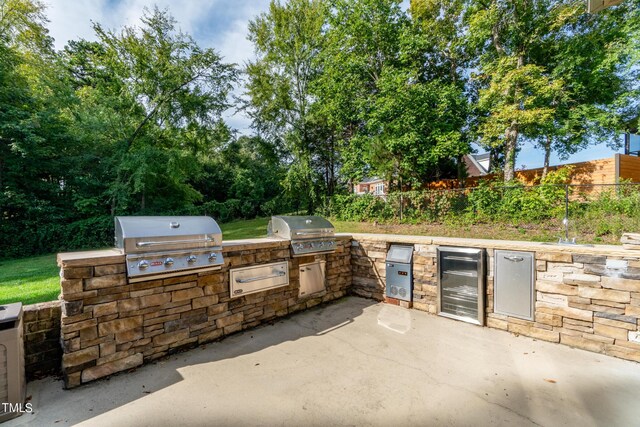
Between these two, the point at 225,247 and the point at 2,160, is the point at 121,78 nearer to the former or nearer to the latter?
the point at 2,160

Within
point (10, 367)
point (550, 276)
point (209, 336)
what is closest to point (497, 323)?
point (550, 276)

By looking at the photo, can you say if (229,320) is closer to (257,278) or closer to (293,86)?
(257,278)

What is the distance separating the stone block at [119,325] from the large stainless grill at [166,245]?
40cm

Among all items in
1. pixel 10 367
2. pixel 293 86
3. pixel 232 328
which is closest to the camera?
pixel 10 367

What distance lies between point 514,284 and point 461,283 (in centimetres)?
59

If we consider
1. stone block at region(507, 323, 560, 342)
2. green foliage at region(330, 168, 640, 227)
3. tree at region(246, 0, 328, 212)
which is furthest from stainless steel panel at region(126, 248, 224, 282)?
tree at region(246, 0, 328, 212)

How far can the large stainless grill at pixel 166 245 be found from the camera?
2.24m

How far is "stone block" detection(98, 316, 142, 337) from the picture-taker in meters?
2.21

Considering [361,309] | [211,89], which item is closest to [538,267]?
[361,309]

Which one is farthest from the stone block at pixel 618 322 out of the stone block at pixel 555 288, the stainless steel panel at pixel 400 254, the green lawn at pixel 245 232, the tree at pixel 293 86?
the tree at pixel 293 86

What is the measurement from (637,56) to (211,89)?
1577cm

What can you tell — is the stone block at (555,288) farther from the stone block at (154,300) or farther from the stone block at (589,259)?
the stone block at (154,300)

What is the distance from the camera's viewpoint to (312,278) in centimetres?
394

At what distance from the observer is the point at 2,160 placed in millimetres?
9016
